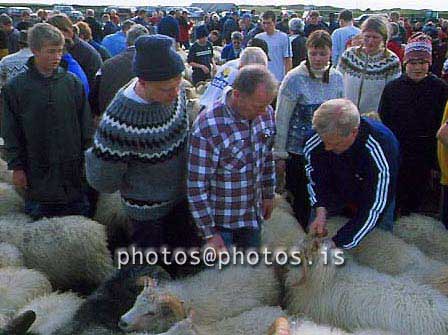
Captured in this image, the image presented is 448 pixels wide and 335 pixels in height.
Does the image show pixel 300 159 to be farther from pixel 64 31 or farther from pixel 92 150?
pixel 64 31

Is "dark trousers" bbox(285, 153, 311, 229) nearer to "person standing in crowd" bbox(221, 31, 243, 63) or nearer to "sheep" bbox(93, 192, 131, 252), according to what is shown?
"sheep" bbox(93, 192, 131, 252)

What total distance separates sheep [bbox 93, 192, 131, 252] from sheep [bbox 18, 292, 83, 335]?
851 millimetres

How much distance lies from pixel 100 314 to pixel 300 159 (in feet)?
7.00

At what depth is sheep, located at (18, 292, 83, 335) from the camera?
310cm

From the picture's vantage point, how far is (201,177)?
325 cm

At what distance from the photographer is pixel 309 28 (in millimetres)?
12320

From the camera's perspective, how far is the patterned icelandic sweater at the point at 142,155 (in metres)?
3.05

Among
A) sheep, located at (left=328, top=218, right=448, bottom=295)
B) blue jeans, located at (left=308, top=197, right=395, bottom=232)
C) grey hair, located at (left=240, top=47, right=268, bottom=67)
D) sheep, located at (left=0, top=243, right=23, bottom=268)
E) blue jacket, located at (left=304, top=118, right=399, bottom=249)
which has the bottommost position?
sheep, located at (left=0, top=243, right=23, bottom=268)

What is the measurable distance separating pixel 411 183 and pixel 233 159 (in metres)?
2.17

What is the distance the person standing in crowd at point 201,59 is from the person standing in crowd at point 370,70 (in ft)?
17.3

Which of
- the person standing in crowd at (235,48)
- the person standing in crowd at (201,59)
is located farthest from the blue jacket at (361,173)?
the person standing in crowd at (235,48)

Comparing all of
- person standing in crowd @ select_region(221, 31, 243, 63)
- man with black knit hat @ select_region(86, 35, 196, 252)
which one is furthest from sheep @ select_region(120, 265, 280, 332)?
person standing in crowd @ select_region(221, 31, 243, 63)

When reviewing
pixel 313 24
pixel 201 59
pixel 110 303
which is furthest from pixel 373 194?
pixel 313 24

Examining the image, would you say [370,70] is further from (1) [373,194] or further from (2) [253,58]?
(1) [373,194]
